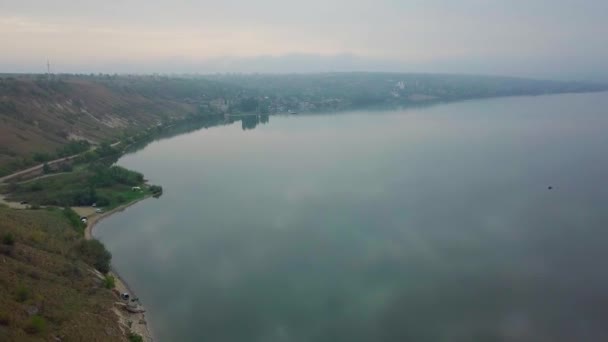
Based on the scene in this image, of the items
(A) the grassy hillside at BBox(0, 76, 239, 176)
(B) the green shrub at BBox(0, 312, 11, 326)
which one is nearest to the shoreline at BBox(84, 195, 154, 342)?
(B) the green shrub at BBox(0, 312, 11, 326)

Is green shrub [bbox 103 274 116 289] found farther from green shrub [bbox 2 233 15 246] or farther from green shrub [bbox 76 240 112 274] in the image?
green shrub [bbox 2 233 15 246]

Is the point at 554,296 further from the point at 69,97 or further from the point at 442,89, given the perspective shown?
the point at 442,89

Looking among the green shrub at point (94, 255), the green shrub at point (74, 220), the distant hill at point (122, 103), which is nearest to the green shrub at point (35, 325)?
the green shrub at point (94, 255)

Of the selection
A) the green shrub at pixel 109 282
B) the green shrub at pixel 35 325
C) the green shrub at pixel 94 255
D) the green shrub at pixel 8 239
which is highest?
the green shrub at pixel 8 239

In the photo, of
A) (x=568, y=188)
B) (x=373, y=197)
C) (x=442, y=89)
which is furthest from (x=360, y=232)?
(x=442, y=89)

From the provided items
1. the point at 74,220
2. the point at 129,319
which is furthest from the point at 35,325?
the point at 74,220

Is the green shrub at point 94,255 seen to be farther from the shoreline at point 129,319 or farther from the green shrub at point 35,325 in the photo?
the green shrub at point 35,325
